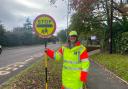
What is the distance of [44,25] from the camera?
10422 mm

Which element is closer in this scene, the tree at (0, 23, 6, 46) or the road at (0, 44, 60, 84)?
the road at (0, 44, 60, 84)

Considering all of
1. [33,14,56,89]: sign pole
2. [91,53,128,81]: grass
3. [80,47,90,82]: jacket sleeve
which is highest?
[33,14,56,89]: sign pole

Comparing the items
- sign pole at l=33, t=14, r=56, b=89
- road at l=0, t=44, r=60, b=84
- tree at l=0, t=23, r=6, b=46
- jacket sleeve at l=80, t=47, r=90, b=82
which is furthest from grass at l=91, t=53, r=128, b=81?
tree at l=0, t=23, r=6, b=46

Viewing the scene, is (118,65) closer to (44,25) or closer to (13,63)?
(13,63)

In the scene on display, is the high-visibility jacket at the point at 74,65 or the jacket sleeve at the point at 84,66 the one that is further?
the high-visibility jacket at the point at 74,65

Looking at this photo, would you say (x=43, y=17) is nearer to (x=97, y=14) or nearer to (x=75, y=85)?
(x=75, y=85)

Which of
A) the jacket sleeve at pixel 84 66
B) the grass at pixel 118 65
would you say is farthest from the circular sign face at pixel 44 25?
the grass at pixel 118 65

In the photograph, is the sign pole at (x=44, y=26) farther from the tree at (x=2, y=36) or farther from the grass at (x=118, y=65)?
the tree at (x=2, y=36)

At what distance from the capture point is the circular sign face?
10.4 metres

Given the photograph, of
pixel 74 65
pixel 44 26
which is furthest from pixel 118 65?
pixel 74 65

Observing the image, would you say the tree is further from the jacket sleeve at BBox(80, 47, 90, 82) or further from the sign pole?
the jacket sleeve at BBox(80, 47, 90, 82)

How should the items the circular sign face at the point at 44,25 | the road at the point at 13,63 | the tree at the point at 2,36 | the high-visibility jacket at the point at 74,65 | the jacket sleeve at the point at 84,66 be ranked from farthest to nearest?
the tree at the point at 2,36, the road at the point at 13,63, the circular sign face at the point at 44,25, the high-visibility jacket at the point at 74,65, the jacket sleeve at the point at 84,66

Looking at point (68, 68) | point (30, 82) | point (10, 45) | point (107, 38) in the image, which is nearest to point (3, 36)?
point (10, 45)

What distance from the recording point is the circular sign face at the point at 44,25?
10352 millimetres
